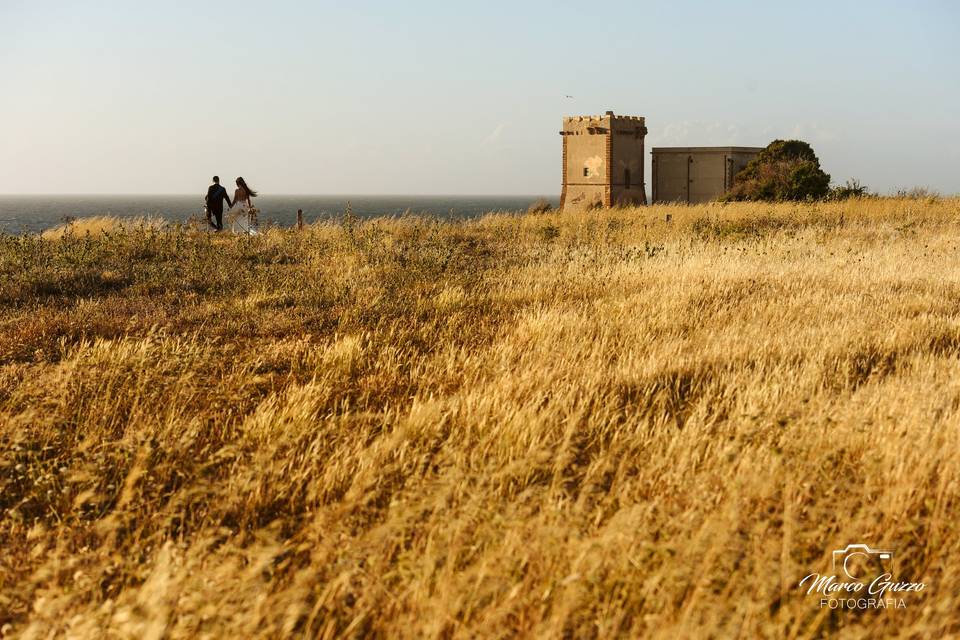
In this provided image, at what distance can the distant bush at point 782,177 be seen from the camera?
102ft

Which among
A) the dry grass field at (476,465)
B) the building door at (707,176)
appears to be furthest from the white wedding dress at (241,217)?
the building door at (707,176)

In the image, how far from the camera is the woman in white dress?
52.3 ft

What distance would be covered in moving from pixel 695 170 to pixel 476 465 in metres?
40.4

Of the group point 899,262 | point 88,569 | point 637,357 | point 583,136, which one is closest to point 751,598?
point 88,569

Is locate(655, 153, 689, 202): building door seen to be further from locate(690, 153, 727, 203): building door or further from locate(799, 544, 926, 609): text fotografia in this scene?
locate(799, 544, 926, 609): text fotografia

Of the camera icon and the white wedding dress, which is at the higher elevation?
the white wedding dress

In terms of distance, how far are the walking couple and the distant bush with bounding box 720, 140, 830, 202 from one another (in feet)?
68.6

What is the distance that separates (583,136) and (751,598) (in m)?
39.4

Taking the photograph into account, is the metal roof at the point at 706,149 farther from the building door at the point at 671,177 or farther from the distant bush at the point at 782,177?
the distant bush at the point at 782,177

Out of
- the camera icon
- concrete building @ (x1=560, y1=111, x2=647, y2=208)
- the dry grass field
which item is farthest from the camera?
concrete building @ (x1=560, y1=111, x2=647, y2=208)

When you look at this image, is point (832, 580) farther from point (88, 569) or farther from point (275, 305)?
point (275, 305)

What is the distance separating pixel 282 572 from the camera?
2.63 metres

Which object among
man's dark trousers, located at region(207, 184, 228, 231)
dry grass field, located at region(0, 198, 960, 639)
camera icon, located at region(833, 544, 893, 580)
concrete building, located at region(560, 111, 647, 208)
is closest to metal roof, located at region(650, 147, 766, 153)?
concrete building, located at region(560, 111, 647, 208)

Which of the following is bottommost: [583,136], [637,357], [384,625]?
[384,625]
